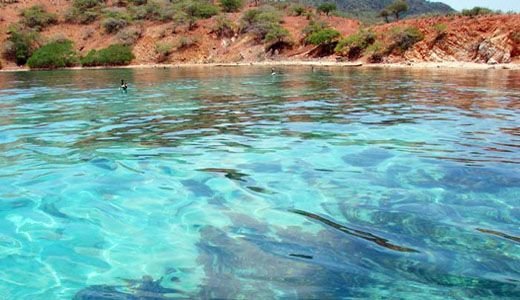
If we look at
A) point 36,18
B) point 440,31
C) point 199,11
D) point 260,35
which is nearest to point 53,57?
point 36,18

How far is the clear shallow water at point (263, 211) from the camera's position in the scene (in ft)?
12.6

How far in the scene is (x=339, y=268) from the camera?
3.97 meters

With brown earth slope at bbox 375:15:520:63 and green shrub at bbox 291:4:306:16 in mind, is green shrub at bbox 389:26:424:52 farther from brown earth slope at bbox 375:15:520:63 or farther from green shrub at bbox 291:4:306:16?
green shrub at bbox 291:4:306:16

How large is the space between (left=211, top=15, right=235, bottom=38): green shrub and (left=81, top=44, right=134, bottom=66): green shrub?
1240cm

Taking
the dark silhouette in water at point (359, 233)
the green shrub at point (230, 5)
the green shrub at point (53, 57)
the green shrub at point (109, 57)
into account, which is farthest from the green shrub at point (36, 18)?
the dark silhouette in water at point (359, 233)

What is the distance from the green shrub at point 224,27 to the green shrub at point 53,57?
19428mm

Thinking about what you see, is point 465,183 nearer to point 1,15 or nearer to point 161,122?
point 161,122

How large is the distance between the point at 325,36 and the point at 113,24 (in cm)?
3343

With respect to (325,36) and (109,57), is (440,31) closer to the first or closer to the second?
(325,36)

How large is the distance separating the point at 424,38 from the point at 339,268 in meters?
46.2

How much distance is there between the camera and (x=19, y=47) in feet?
204

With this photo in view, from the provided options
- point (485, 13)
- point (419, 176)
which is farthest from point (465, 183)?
point (485, 13)

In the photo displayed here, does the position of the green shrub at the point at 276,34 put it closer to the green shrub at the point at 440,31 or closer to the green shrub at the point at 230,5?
the green shrub at the point at 230,5

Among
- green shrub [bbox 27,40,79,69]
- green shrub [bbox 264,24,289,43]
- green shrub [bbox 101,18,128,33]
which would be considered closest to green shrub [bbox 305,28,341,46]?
green shrub [bbox 264,24,289,43]
